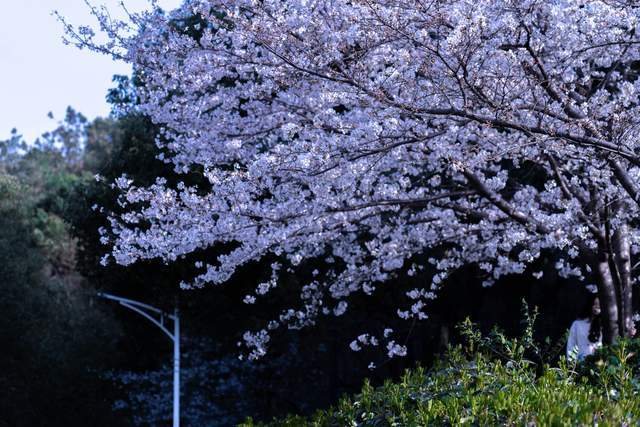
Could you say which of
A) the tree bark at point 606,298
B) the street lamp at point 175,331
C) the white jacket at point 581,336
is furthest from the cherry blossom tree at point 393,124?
the street lamp at point 175,331

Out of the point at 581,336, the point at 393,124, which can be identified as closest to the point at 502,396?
the point at 393,124

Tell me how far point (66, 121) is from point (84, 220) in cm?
5121

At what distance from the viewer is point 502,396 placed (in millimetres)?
5539

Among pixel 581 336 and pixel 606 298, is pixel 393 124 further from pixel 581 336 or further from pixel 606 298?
pixel 606 298

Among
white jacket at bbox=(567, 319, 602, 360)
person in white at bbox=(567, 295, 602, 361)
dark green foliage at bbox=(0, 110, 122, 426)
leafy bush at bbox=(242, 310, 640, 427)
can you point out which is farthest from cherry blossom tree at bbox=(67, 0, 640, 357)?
dark green foliage at bbox=(0, 110, 122, 426)

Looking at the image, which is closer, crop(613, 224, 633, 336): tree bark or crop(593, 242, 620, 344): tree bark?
crop(613, 224, 633, 336): tree bark

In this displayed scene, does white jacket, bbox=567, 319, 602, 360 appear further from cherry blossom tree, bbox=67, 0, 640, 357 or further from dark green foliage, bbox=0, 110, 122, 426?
dark green foliage, bbox=0, 110, 122, 426

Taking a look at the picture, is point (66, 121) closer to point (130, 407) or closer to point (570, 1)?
point (130, 407)

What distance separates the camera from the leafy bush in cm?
539

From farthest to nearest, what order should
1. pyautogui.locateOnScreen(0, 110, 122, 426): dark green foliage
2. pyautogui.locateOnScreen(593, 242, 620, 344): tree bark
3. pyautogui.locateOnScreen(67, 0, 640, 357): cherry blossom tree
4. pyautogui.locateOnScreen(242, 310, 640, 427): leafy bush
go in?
pyautogui.locateOnScreen(0, 110, 122, 426): dark green foliage
pyautogui.locateOnScreen(593, 242, 620, 344): tree bark
pyautogui.locateOnScreen(67, 0, 640, 357): cherry blossom tree
pyautogui.locateOnScreen(242, 310, 640, 427): leafy bush

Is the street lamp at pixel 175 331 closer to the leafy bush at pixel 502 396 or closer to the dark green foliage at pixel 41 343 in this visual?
the dark green foliage at pixel 41 343

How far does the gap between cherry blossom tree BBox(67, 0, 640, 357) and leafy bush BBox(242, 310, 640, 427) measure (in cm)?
167

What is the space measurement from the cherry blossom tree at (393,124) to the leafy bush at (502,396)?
1674 millimetres

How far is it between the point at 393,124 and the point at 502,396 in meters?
3.09
